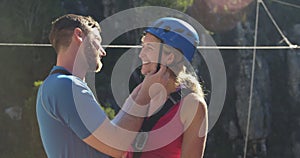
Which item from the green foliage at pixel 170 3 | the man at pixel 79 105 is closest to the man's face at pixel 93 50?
the man at pixel 79 105

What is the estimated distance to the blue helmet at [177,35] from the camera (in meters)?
1.12

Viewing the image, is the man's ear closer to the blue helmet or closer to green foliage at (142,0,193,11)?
the blue helmet

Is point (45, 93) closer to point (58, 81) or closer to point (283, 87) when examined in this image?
point (58, 81)

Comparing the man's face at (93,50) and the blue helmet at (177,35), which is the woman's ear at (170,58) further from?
the man's face at (93,50)

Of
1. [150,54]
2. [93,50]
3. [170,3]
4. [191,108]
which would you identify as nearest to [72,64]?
[93,50]

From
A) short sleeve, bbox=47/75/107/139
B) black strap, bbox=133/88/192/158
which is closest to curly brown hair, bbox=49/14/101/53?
short sleeve, bbox=47/75/107/139

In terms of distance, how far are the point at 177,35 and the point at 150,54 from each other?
7 cm

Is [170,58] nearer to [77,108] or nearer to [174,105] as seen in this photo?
[174,105]

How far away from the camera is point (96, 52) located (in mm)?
1155

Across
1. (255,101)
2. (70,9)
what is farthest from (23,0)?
(255,101)

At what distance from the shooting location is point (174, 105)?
3.62 feet

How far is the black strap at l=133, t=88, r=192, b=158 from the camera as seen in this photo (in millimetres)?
1097

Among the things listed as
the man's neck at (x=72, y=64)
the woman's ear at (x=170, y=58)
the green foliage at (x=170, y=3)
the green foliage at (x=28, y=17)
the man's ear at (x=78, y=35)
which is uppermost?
the green foliage at (x=170, y=3)

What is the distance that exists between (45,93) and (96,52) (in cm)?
14
